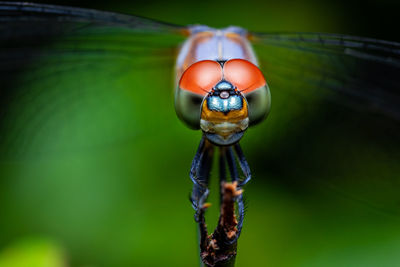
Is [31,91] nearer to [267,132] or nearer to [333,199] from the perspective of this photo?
[267,132]

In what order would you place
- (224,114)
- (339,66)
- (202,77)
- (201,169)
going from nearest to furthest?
1. (224,114)
2. (202,77)
3. (201,169)
4. (339,66)

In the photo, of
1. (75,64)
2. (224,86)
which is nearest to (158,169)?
(75,64)

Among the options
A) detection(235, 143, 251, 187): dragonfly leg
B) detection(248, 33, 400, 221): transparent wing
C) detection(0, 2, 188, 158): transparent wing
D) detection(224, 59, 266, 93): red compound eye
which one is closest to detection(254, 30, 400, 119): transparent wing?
detection(248, 33, 400, 221): transparent wing

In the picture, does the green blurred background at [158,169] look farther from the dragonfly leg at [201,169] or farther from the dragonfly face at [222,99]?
the dragonfly face at [222,99]

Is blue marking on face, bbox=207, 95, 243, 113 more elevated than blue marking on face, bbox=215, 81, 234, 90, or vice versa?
blue marking on face, bbox=215, 81, 234, 90

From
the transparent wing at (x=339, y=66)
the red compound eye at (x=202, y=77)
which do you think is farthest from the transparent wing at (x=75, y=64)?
the red compound eye at (x=202, y=77)

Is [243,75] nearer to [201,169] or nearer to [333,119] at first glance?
[201,169]

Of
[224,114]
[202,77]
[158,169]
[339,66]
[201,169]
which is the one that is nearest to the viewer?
[224,114]

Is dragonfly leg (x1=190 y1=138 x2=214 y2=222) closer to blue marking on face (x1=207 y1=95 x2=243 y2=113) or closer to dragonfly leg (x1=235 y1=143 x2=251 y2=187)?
dragonfly leg (x1=235 y1=143 x2=251 y2=187)
